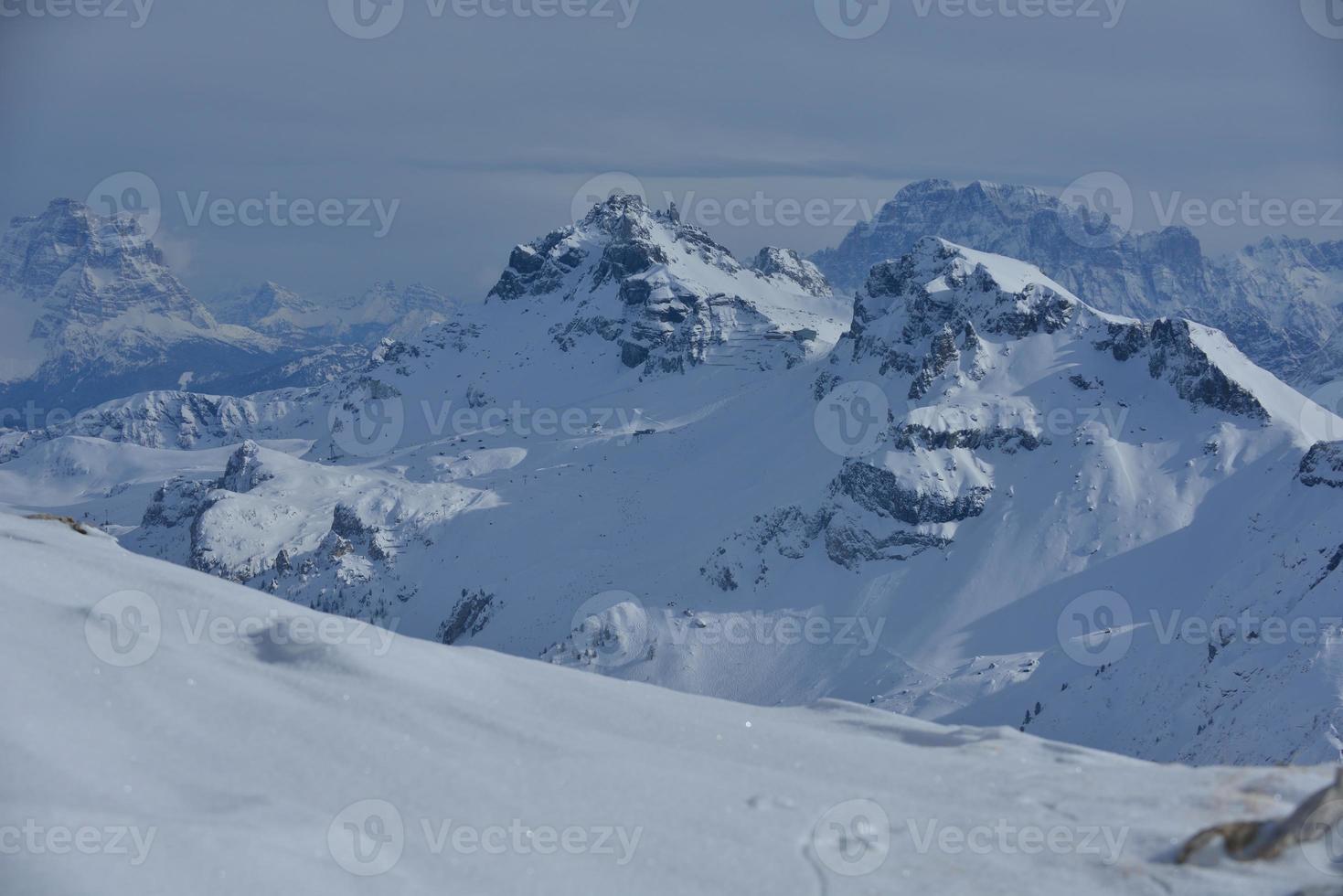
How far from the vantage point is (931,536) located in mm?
134625

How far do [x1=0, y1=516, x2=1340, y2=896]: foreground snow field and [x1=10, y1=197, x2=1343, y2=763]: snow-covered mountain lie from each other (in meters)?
69.7

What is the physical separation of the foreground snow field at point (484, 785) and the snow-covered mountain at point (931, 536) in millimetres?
69656

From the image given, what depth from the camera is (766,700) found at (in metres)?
116

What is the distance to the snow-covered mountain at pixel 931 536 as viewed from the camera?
9994 cm

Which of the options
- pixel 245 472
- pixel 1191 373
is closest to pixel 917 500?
pixel 1191 373

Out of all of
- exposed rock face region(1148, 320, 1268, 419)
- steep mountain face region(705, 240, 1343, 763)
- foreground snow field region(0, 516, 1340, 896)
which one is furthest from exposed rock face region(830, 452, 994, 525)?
foreground snow field region(0, 516, 1340, 896)

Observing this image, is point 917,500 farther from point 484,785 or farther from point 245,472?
point 484,785


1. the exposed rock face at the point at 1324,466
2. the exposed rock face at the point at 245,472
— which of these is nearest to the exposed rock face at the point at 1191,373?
the exposed rock face at the point at 1324,466

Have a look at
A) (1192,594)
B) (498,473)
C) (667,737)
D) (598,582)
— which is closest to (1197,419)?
(1192,594)

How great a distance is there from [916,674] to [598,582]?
47595mm

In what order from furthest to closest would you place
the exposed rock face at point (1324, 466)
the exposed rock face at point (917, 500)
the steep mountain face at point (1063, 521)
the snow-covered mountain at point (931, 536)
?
the exposed rock face at point (917, 500), the exposed rock face at point (1324, 466), the snow-covered mountain at point (931, 536), the steep mountain face at point (1063, 521)

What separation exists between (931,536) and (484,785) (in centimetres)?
12587

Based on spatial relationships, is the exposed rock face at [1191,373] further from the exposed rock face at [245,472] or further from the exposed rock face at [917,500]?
the exposed rock face at [245,472]

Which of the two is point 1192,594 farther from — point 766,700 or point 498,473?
point 498,473
